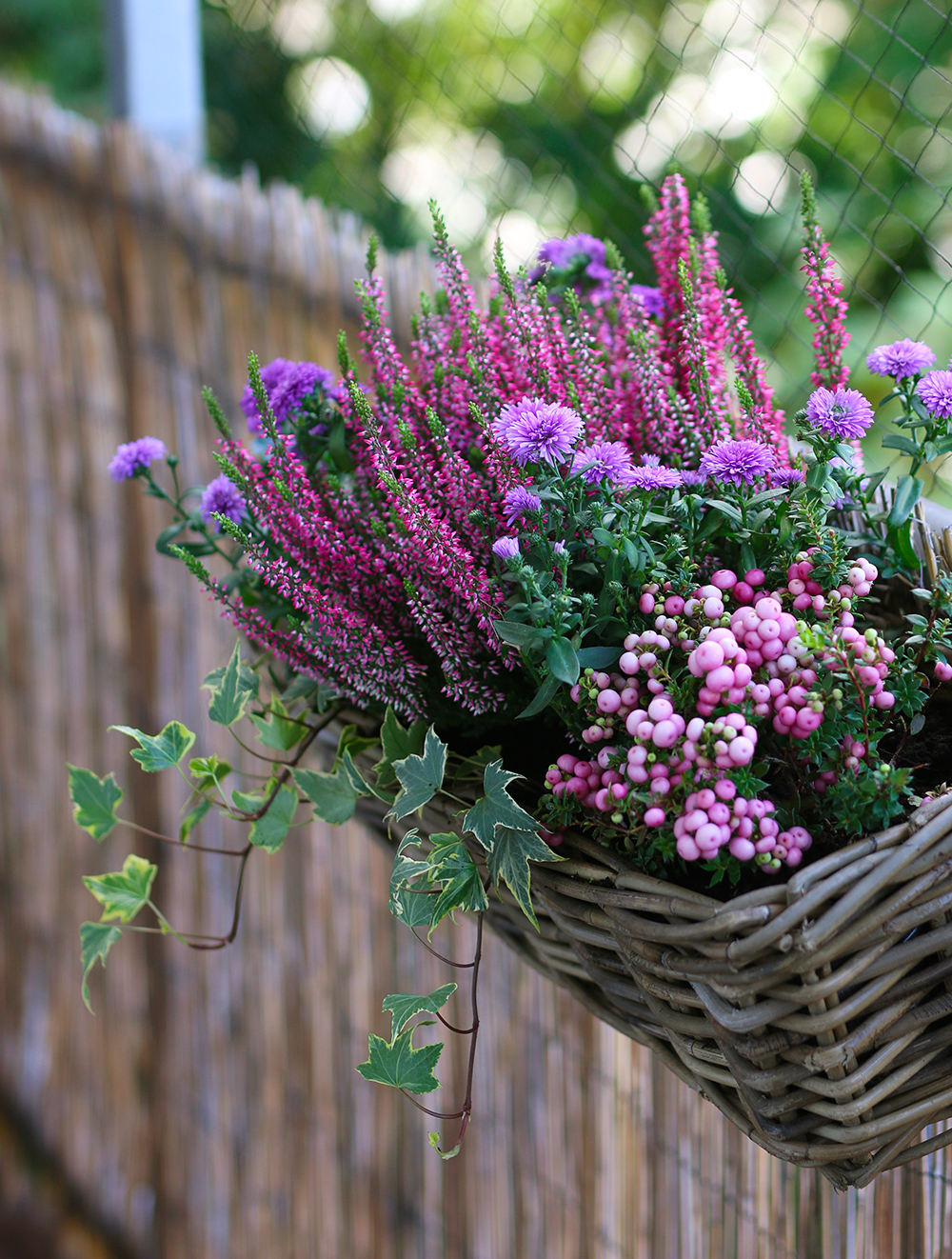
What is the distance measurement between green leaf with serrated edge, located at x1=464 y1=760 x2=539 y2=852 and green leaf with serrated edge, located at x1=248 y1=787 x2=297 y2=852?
0.22 meters

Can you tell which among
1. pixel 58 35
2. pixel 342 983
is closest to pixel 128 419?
pixel 342 983

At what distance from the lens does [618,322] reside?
0.72m

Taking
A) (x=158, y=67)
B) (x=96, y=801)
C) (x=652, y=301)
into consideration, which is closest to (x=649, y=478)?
(x=652, y=301)

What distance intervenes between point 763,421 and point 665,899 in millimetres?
308

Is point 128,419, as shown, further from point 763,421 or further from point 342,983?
point 763,421

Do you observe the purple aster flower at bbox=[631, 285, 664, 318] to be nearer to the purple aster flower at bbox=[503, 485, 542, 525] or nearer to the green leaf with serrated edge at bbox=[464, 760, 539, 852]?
the purple aster flower at bbox=[503, 485, 542, 525]

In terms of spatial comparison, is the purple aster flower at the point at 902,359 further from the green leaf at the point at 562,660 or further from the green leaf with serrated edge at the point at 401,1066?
the green leaf with serrated edge at the point at 401,1066

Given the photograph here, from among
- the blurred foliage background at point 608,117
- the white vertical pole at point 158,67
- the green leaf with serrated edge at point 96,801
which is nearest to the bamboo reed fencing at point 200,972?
the white vertical pole at point 158,67

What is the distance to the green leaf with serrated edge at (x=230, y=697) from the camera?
0.73 meters

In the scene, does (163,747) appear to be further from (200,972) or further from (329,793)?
(200,972)

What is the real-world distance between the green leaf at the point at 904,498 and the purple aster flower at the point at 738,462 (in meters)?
0.09

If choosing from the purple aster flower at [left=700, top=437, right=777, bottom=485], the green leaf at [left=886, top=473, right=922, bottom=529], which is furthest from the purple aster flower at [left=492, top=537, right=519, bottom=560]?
the green leaf at [left=886, top=473, right=922, bottom=529]

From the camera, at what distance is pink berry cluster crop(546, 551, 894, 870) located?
474 millimetres

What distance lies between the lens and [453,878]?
57cm
